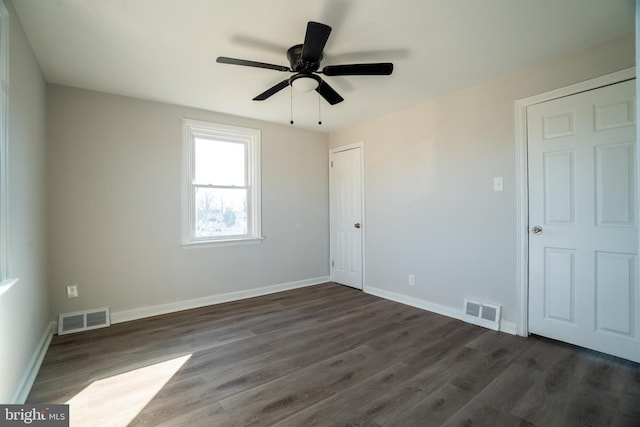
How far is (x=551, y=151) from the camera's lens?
2615 millimetres

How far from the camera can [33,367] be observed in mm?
2160

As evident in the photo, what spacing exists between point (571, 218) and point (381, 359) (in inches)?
78.7

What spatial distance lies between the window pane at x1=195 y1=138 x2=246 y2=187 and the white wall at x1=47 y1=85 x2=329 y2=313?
0.27 metres

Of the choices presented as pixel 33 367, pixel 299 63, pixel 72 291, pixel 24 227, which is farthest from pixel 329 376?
pixel 72 291

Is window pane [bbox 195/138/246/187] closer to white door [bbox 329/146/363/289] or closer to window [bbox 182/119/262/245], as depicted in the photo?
window [bbox 182/119/262/245]

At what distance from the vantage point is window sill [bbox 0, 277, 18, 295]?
157cm

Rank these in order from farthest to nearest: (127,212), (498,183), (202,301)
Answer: (202,301) → (127,212) → (498,183)

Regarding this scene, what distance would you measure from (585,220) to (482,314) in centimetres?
124

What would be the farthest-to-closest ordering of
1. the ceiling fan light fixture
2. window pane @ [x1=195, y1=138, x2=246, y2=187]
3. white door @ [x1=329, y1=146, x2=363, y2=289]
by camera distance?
white door @ [x1=329, y1=146, x2=363, y2=289] → window pane @ [x1=195, y1=138, x2=246, y2=187] → the ceiling fan light fixture

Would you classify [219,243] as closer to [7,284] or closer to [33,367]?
[33,367]

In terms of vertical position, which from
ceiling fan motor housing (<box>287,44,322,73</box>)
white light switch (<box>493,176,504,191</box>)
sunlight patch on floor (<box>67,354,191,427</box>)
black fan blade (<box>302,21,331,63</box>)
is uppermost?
ceiling fan motor housing (<box>287,44,322,73</box>)

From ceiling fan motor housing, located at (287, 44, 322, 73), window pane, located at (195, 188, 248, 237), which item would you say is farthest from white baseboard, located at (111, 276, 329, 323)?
ceiling fan motor housing, located at (287, 44, 322, 73)

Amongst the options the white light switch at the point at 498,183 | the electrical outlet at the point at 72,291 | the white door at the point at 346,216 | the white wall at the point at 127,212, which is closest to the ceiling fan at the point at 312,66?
the white light switch at the point at 498,183

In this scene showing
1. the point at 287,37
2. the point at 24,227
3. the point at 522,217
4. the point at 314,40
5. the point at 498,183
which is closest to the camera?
the point at 314,40
